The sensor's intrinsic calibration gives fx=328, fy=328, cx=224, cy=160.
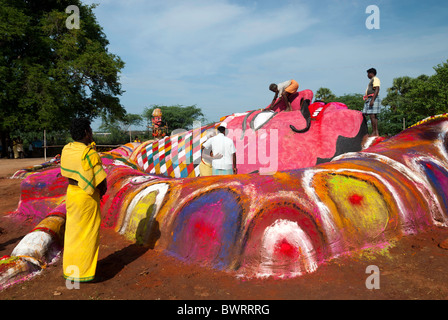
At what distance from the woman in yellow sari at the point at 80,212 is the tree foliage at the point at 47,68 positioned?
16122 millimetres

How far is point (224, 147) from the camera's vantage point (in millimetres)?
4977

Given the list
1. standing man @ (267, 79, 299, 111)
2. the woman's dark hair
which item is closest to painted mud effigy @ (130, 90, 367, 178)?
standing man @ (267, 79, 299, 111)

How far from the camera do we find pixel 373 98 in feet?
17.8

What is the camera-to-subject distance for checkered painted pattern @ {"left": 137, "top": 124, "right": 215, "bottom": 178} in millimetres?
6535

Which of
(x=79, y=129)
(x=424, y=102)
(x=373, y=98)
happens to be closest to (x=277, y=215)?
(x=79, y=129)

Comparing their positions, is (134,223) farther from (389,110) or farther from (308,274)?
(389,110)

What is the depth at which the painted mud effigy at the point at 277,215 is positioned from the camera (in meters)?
2.89

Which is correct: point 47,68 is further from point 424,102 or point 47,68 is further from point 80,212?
point 424,102

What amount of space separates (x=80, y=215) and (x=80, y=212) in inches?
1.0

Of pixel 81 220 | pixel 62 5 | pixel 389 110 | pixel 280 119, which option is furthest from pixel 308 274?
pixel 389 110

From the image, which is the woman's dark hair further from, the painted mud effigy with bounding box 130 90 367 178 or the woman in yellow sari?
the painted mud effigy with bounding box 130 90 367 178

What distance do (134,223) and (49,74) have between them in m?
17.0

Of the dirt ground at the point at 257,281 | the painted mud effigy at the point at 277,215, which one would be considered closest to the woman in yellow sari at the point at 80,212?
the dirt ground at the point at 257,281

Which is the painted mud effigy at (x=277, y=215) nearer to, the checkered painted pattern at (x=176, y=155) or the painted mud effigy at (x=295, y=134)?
the painted mud effigy at (x=295, y=134)
